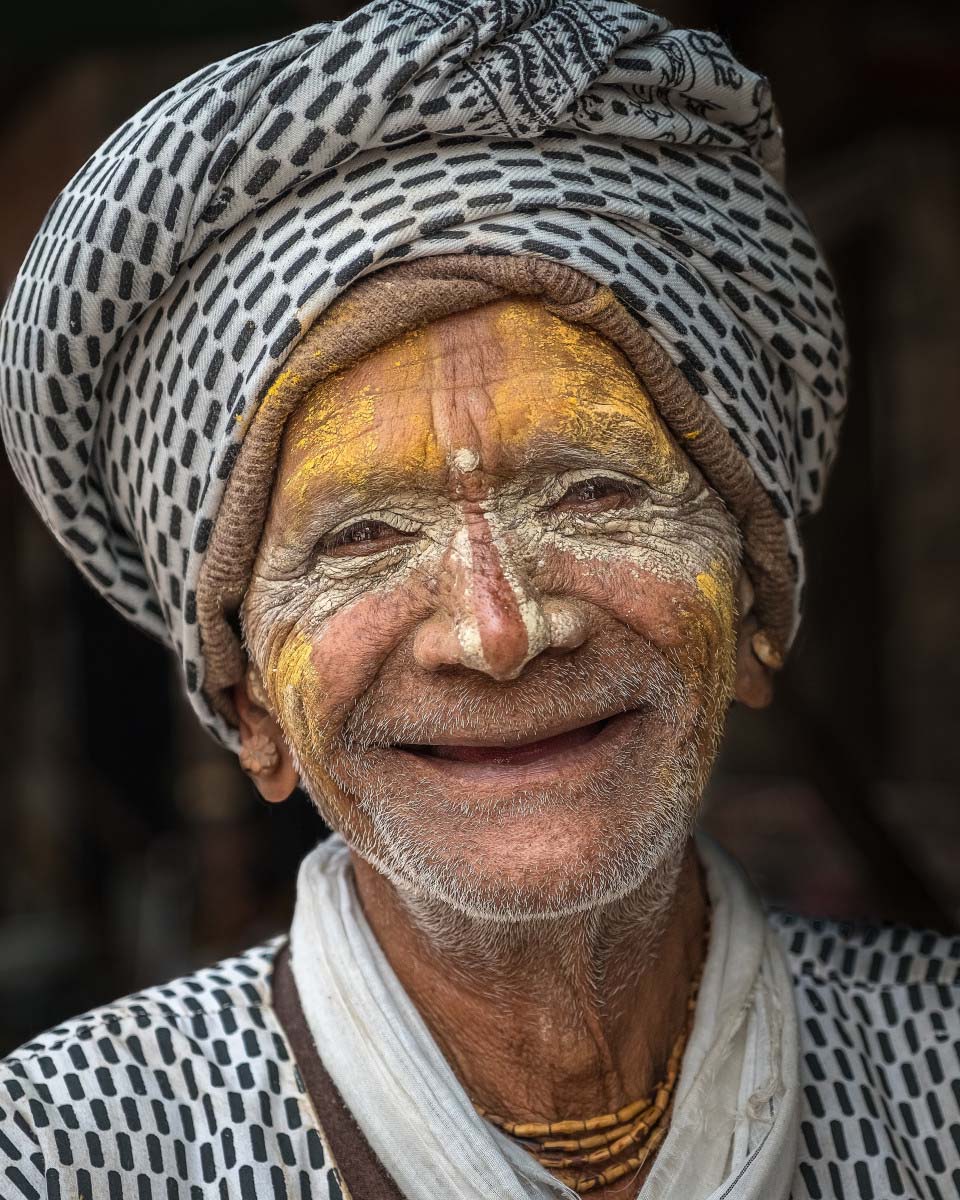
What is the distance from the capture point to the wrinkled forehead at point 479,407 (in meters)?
1.98

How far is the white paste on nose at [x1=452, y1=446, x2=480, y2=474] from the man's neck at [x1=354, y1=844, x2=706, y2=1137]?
69 cm

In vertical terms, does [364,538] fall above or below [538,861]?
above

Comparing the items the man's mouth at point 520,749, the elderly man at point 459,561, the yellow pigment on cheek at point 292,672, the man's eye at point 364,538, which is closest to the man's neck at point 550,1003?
the elderly man at point 459,561

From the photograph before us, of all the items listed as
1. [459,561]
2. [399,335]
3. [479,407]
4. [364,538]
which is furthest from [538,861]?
[399,335]

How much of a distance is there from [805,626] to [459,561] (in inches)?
135

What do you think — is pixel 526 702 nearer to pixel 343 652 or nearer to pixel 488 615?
pixel 488 615

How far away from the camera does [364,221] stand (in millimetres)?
1995

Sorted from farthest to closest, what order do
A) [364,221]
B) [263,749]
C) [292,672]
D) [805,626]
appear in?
1. [805,626]
2. [263,749]
3. [292,672]
4. [364,221]

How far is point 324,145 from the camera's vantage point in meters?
1.98

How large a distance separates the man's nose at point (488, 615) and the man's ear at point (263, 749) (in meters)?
0.47

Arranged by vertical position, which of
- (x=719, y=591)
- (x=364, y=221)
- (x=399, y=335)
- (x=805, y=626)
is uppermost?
(x=364, y=221)

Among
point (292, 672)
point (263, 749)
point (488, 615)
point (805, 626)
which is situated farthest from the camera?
point (805, 626)

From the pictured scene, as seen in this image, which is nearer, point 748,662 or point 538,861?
point 538,861

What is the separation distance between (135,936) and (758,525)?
567cm
